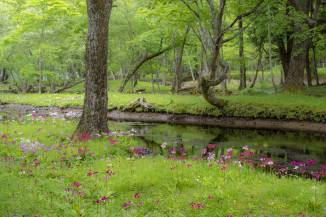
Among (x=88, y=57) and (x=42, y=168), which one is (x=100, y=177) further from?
(x=88, y=57)

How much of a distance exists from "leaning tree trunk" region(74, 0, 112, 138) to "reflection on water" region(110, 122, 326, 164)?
8.31 feet

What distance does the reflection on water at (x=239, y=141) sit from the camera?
12562 mm

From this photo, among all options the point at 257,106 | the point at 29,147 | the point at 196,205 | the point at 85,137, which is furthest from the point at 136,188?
the point at 257,106

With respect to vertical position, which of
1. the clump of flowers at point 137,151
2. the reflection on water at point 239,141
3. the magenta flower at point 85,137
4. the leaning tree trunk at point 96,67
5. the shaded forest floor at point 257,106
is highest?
the leaning tree trunk at point 96,67

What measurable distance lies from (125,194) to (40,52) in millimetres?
31802

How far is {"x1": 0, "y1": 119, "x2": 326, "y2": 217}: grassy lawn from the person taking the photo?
222 inches

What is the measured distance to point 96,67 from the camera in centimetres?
1144

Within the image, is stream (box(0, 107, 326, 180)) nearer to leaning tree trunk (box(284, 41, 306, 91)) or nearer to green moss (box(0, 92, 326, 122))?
green moss (box(0, 92, 326, 122))

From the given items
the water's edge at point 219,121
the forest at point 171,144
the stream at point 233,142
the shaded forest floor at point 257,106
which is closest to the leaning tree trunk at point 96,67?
the forest at point 171,144

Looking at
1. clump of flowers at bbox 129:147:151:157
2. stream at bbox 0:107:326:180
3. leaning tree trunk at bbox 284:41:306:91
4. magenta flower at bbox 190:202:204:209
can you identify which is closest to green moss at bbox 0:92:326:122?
stream at bbox 0:107:326:180

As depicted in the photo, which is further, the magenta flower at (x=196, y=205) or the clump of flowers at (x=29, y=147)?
the clump of flowers at (x=29, y=147)

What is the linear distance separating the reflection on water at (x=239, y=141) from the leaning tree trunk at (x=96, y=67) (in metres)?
2.53

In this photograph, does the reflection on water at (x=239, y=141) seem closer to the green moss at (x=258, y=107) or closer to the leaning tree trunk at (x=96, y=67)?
the green moss at (x=258, y=107)

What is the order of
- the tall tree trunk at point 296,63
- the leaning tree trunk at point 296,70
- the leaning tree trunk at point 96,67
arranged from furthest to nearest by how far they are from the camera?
the leaning tree trunk at point 296,70
the tall tree trunk at point 296,63
the leaning tree trunk at point 96,67
